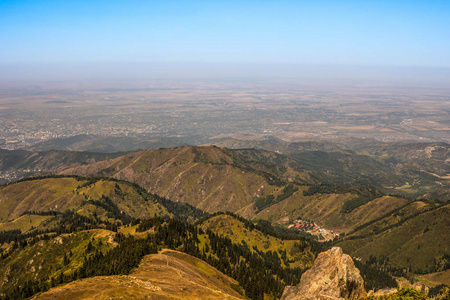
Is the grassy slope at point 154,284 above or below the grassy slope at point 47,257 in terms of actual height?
above

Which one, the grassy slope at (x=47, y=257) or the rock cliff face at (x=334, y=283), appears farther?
the grassy slope at (x=47, y=257)

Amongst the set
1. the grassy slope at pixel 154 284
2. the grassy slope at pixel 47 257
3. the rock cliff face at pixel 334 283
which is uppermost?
the rock cliff face at pixel 334 283

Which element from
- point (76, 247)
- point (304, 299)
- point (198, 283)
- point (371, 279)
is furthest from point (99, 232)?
point (371, 279)

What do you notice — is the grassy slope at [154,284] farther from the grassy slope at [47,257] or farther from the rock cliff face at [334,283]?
the grassy slope at [47,257]

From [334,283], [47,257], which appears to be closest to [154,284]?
[334,283]

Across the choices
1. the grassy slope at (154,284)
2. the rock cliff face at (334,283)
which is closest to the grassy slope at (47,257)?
the grassy slope at (154,284)

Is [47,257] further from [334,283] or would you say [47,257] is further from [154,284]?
[334,283]

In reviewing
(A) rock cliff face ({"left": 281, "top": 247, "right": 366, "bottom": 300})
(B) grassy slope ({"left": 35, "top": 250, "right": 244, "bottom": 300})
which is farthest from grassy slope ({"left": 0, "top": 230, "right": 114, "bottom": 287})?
(A) rock cliff face ({"left": 281, "top": 247, "right": 366, "bottom": 300})
